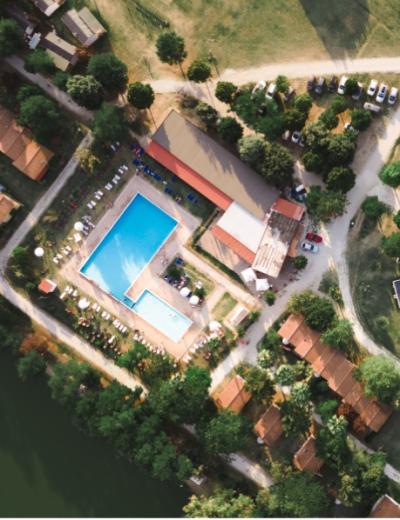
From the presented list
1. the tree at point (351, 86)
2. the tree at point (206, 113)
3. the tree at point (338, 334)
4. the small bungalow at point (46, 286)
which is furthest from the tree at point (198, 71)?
the tree at point (338, 334)

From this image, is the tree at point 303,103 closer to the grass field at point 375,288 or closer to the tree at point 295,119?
the tree at point 295,119

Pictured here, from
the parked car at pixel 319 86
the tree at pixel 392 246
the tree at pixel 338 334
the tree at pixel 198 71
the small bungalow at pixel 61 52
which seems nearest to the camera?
the tree at pixel 392 246

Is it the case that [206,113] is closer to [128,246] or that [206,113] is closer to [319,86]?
[319,86]

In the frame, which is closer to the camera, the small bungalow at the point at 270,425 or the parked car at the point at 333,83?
the small bungalow at the point at 270,425

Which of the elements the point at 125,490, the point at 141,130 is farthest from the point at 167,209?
the point at 125,490

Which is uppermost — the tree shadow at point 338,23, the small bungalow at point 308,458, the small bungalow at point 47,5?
the tree shadow at point 338,23

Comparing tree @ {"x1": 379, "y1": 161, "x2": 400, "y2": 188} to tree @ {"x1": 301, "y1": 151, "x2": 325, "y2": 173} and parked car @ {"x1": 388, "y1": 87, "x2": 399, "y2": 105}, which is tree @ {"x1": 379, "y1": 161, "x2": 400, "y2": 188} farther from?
parked car @ {"x1": 388, "y1": 87, "x2": 399, "y2": 105}
